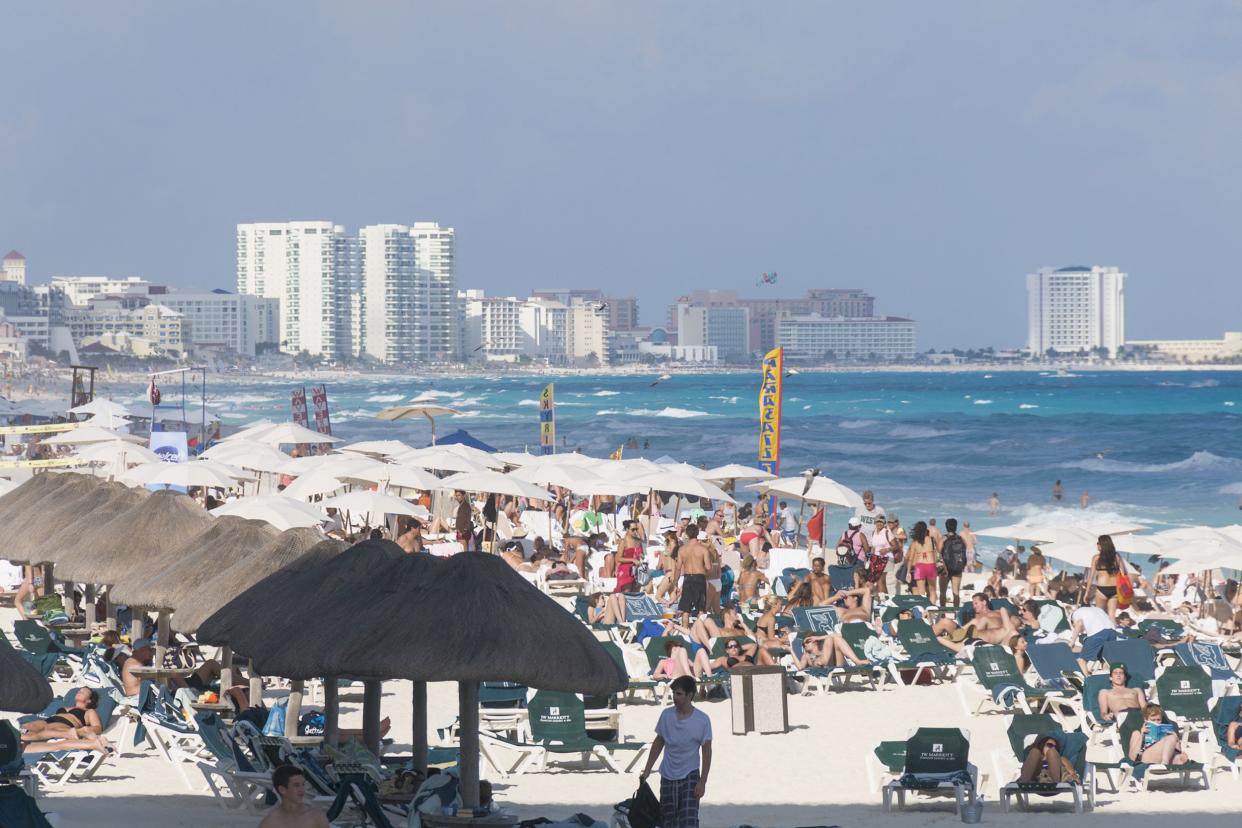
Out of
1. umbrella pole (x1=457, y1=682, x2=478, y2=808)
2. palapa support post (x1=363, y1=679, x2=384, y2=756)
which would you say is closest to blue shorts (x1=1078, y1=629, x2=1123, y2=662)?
palapa support post (x1=363, y1=679, x2=384, y2=756)

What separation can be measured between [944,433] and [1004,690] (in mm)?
62859

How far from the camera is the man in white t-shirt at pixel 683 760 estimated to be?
21.9 ft

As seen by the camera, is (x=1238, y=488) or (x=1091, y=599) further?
(x=1238, y=488)

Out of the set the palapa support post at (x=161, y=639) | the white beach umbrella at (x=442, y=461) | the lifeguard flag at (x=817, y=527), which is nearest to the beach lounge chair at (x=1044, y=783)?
the palapa support post at (x=161, y=639)

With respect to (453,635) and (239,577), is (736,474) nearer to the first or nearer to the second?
(239,577)

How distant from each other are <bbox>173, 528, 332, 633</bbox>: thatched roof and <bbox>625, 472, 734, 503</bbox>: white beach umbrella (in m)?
9.81

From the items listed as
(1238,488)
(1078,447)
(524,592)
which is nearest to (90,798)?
(524,592)

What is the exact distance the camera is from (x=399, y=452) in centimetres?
2412

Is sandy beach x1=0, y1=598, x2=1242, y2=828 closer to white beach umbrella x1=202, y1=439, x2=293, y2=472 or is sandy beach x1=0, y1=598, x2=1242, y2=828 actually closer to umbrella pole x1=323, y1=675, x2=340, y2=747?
umbrella pole x1=323, y1=675, x2=340, y2=747

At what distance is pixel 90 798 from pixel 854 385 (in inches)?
5563

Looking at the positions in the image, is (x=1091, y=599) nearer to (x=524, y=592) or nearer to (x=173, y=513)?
(x=173, y=513)

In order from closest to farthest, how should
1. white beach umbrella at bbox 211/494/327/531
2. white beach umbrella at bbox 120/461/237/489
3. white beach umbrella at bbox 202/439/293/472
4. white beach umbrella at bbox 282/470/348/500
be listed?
white beach umbrella at bbox 211/494/327/531
white beach umbrella at bbox 120/461/237/489
white beach umbrella at bbox 282/470/348/500
white beach umbrella at bbox 202/439/293/472

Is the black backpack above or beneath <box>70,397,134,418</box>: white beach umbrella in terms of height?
beneath

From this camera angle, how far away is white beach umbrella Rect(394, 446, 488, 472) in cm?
2044
